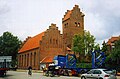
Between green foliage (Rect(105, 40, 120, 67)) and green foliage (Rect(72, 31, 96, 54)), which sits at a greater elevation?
green foliage (Rect(72, 31, 96, 54))

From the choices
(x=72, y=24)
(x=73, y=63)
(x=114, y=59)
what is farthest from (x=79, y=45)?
(x=114, y=59)

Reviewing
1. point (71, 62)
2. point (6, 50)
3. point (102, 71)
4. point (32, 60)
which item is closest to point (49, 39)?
point (32, 60)

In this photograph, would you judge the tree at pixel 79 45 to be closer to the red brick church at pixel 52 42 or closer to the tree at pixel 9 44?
the red brick church at pixel 52 42

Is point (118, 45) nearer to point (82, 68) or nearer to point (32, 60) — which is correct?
point (82, 68)

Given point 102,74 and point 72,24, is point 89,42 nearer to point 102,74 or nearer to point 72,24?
point 72,24

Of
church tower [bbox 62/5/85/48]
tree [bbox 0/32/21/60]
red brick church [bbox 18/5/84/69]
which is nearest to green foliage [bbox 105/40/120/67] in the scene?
red brick church [bbox 18/5/84/69]

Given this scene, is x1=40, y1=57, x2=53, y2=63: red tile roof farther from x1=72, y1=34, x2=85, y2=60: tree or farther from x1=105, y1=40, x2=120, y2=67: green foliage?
x1=105, y1=40, x2=120, y2=67: green foliage

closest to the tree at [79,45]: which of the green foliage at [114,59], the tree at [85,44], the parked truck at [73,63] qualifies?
the tree at [85,44]

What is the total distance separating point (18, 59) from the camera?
309 feet

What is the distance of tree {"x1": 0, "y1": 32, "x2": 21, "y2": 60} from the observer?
9138 centimetres

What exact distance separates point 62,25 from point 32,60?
18942 mm

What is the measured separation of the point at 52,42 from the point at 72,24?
13.3 metres

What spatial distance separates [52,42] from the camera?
74438 mm

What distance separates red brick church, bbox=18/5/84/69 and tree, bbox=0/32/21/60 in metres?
6.14
